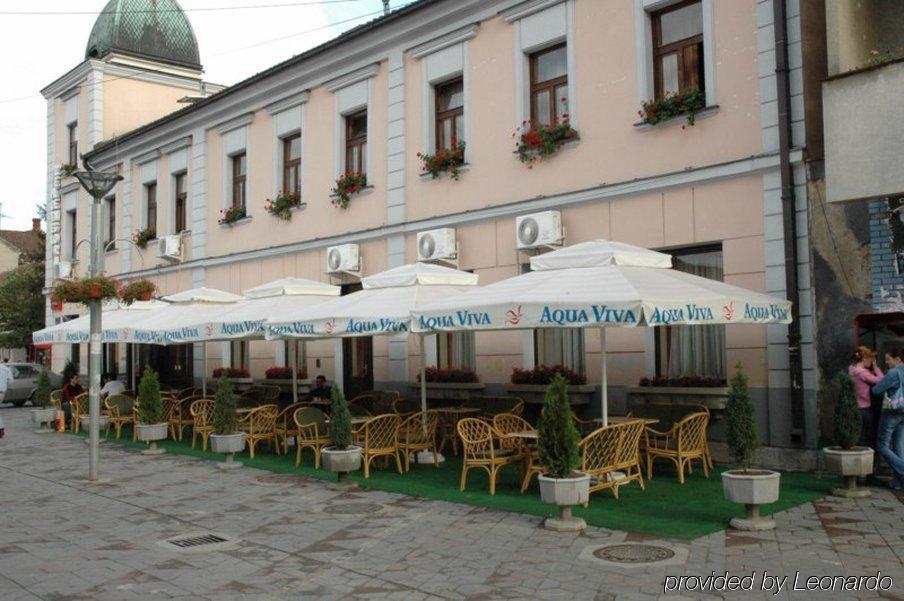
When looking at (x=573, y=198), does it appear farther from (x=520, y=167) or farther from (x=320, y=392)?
(x=320, y=392)

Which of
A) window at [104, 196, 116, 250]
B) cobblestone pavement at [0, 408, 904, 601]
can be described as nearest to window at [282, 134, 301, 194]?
window at [104, 196, 116, 250]

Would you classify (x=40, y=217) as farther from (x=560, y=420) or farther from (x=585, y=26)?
(x=560, y=420)

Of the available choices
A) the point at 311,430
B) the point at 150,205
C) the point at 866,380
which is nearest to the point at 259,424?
the point at 311,430

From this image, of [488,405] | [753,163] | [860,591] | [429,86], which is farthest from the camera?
[429,86]

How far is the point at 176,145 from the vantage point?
23.6m

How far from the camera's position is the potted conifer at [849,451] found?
9.31 m

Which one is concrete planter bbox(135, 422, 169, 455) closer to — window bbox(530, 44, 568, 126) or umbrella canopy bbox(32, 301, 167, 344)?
umbrella canopy bbox(32, 301, 167, 344)

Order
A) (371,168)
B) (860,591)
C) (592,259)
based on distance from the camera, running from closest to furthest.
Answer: (860,591) < (592,259) < (371,168)

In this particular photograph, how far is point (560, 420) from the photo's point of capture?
8.22m

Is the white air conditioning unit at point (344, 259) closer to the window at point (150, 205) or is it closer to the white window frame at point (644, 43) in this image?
the white window frame at point (644, 43)

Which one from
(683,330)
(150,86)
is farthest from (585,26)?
(150,86)

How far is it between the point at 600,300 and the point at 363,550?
3.30 m

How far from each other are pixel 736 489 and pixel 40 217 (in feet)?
187

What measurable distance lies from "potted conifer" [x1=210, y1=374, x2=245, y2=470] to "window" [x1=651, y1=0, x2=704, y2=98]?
25.3 feet
